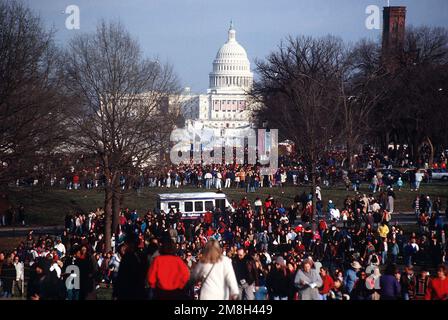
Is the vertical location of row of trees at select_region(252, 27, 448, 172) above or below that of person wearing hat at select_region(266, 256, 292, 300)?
above

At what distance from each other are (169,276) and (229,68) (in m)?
180

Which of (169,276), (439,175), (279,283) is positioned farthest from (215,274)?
(439,175)

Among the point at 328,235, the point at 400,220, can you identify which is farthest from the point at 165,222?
the point at 400,220

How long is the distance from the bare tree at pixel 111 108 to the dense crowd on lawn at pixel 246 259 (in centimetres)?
219

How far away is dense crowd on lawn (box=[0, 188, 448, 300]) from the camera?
31.5ft

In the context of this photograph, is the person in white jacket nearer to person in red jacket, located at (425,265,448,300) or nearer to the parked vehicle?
person in red jacket, located at (425,265,448,300)

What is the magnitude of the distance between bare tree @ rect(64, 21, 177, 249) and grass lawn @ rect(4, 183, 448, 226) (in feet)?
22.4

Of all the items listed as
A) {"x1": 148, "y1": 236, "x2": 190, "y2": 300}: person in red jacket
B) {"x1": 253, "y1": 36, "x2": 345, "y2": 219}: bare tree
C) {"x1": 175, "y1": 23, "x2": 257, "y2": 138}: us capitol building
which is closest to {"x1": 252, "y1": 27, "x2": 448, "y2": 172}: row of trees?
{"x1": 253, "y1": 36, "x2": 345, "y2": 219}: bare tree

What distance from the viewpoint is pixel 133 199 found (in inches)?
1630

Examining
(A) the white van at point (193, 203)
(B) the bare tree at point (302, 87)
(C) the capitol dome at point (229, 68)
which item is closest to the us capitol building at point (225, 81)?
(C) the capitol dome at point (229, 68)

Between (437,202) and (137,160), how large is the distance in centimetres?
1169

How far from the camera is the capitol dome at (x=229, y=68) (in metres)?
187

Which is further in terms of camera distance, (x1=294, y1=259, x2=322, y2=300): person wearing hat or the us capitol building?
the us capitol building

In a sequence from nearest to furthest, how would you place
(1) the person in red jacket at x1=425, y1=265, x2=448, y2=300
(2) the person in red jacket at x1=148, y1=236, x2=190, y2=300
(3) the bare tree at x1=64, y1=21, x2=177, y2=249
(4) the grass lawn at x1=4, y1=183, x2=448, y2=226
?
(2) the person in red jacket at x1=148, y1=236, x2=190, y2=300 < (1) the person in red jacket at x1=425, y1=265, x2=448, y2=300 < (3) the bare tree at x1=64, y1=21, x2=177, y2=249 < (4) the grass lawn at x1=4, y1=183, x2=448, y2=226
